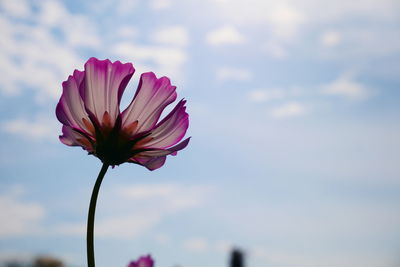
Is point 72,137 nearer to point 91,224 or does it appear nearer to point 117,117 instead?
point 117,117

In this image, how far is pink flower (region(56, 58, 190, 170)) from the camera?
1.07 m

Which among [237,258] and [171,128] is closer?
[171,128]

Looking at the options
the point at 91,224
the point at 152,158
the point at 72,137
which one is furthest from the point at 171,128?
the point at 91,224

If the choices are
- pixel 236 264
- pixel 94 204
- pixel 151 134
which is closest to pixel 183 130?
pixel 151 134

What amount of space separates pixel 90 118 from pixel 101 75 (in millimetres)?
93

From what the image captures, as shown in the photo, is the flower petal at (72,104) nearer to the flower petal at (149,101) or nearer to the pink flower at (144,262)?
the flower petal at (149,101)

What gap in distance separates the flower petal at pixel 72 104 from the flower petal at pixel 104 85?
0.02 metres

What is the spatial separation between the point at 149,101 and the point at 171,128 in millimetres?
84

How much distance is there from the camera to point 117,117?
44.5 inches

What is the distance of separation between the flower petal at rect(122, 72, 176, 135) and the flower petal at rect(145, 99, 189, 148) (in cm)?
2

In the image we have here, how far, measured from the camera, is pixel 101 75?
108 cm

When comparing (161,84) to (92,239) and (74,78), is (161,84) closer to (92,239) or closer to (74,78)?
(74,78)

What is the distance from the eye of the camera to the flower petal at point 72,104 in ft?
3.46

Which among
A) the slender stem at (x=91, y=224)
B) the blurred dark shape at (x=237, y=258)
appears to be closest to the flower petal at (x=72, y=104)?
the slender stem at (x=91, y=224)
